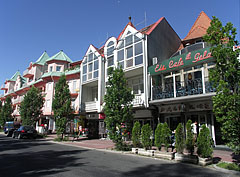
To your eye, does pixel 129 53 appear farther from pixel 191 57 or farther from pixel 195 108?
pixel 195 108

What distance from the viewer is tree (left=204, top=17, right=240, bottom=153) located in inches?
273

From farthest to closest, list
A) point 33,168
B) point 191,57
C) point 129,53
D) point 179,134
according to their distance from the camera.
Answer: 1. point 129,53
2. point 191,57
3. point 179,134
4. point 33,168

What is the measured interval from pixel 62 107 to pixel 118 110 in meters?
8.99

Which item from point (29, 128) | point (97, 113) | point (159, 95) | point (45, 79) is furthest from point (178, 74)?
point (45, 79)

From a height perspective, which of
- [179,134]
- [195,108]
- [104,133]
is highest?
[195,108]

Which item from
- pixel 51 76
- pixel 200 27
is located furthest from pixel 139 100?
pixel 51 76

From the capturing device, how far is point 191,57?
13.2 meters

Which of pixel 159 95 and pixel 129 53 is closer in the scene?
pixel 159 95

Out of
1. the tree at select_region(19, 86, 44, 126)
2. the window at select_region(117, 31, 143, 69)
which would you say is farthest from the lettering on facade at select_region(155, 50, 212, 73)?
the tree at select_region(19, 86, 44, 126)

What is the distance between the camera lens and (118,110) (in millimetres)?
12398

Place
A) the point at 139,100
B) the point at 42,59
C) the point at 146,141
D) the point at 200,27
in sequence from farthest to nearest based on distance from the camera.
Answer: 1. the point at 42,59
2. the point at 200,27
3. the point at 139,100
4. the point at 146,141

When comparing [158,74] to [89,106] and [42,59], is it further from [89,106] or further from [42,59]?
[42,59]

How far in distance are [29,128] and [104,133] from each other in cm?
908

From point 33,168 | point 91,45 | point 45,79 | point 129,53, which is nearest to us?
point 33,168
